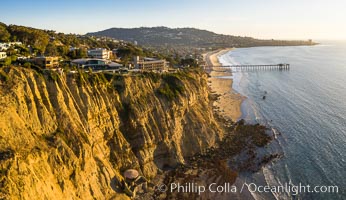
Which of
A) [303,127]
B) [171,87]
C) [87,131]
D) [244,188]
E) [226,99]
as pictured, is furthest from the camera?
[226,99]

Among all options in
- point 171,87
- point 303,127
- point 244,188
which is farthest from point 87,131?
point 303,127

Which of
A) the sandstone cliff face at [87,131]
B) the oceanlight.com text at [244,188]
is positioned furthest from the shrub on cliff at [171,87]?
the oceanlight.com text at [244,188]

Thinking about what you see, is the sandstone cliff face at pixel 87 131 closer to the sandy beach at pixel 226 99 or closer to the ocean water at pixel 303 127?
the ocean water at pixel 303 127

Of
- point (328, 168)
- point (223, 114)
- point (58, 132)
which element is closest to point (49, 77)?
point (58, 132)

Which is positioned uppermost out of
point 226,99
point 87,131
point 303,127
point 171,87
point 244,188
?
point 171,87

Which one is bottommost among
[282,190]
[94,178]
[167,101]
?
[282,190]

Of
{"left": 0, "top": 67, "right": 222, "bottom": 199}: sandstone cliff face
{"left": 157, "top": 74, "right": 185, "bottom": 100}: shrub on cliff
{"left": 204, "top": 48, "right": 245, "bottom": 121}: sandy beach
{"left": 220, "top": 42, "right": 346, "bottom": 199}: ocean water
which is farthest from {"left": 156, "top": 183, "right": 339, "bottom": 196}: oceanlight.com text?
{"left": 204, "top": 48, "right": 245, "bottom": 121}: sandy beach

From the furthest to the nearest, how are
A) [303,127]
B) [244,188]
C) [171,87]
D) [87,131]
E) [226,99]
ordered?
[226,99]
[303,127]
[171,87]
[244,188]
[87,131]

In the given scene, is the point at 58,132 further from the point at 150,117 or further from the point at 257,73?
the point at 257,73

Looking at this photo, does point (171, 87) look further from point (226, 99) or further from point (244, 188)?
point (226, 99)
